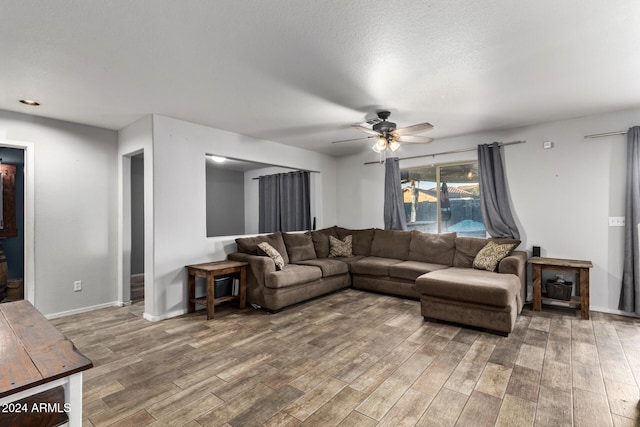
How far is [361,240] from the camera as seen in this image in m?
5.77

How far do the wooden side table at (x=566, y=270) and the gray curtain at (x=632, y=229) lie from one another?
416 mm

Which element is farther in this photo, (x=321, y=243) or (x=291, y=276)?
(x=321, y=243)

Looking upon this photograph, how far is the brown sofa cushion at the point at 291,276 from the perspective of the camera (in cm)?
381

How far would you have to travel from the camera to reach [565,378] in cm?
229

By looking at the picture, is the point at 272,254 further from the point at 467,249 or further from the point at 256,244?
the point at 467,249

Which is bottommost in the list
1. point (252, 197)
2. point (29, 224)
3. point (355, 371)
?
point (355, 371)

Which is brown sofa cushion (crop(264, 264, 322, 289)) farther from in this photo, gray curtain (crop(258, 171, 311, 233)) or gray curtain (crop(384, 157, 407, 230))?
gray curtain (crop(258, 171, 311, 233))

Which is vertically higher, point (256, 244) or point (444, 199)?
point (444, 199)

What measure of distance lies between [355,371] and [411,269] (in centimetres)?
228

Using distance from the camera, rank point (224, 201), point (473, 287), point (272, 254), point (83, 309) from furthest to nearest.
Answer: point (224, 201) < point (272, 254) < point (83, 309) < point (473, 287)

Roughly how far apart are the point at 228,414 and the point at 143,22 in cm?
252

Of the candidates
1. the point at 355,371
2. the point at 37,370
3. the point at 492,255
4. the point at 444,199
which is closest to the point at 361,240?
the point at 444,199

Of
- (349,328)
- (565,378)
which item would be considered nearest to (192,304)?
(349,328)

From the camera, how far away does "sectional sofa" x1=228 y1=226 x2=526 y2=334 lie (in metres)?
3.27
